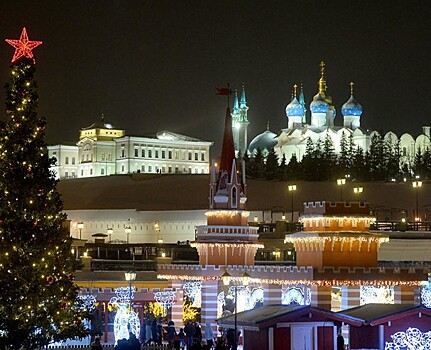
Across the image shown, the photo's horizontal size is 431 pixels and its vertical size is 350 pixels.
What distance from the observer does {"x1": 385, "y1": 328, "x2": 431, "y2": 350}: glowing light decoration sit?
2631 cm

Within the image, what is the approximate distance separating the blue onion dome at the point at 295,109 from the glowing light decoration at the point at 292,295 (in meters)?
83.2

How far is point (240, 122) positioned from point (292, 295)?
102 metres

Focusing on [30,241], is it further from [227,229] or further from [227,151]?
[227,151]

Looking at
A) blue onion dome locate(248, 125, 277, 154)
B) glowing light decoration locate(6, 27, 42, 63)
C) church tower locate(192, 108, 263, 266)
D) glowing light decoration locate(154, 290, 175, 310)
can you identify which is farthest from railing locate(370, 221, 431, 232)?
blue onion dome locate(248, 125, 277, 154)

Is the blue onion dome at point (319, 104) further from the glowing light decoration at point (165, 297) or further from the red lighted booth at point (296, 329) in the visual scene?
the red lighted booth at point (296, 329)

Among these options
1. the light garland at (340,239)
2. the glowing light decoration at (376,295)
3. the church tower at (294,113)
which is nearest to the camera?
the light garland at (340,239)

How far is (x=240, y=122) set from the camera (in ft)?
460

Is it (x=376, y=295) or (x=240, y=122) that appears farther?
(x=240, y=122)

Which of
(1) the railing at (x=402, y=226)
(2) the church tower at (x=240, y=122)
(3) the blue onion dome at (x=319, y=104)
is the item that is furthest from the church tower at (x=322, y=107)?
(1) the railing at (x=402, y=226)

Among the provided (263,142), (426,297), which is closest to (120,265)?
(426,297)

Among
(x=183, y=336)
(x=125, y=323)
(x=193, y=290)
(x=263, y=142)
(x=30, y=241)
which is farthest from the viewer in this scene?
(x=263, y=142)

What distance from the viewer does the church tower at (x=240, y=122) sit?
138250mm

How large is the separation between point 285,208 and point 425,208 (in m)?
11.7

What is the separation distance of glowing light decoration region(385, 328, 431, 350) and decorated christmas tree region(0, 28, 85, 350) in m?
7.44
